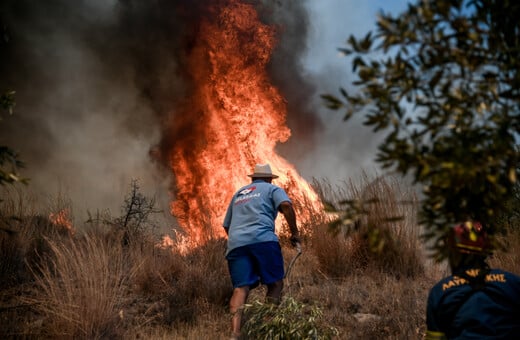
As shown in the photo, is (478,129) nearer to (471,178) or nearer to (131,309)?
(471,178)

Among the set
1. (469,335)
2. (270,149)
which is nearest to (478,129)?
(469,335)

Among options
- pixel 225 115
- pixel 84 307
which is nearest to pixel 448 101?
pixel 84 307

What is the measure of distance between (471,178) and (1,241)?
7199mm

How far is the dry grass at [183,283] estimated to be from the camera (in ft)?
18.5

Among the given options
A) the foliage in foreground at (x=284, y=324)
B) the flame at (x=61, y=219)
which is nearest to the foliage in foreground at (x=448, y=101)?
the foliage in foreground at (x=284, y=324)

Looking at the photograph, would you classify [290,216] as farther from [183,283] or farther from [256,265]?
[183,283]

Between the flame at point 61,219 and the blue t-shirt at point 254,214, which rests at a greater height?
the flame at point 61,219

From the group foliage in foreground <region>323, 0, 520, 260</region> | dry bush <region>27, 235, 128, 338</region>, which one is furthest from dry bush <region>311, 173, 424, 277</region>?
foliage in foreground <region>323, 0, 520, 260</region>

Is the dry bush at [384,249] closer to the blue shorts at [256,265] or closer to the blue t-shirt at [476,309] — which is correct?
the blue shorts at [256,265]

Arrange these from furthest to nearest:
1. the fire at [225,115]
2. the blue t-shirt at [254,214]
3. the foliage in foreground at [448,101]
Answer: the fire at [225,115] < the blue t-shirt at [254,214] < the foliage in foreground at [448,101]

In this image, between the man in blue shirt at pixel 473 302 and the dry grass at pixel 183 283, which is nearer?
the man in blue shirt at pixel 473 302

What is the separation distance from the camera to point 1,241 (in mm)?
7211

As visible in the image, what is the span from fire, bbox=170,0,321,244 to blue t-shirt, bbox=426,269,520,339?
10.3 m

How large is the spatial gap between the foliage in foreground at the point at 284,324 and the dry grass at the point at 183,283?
95 centimetres
